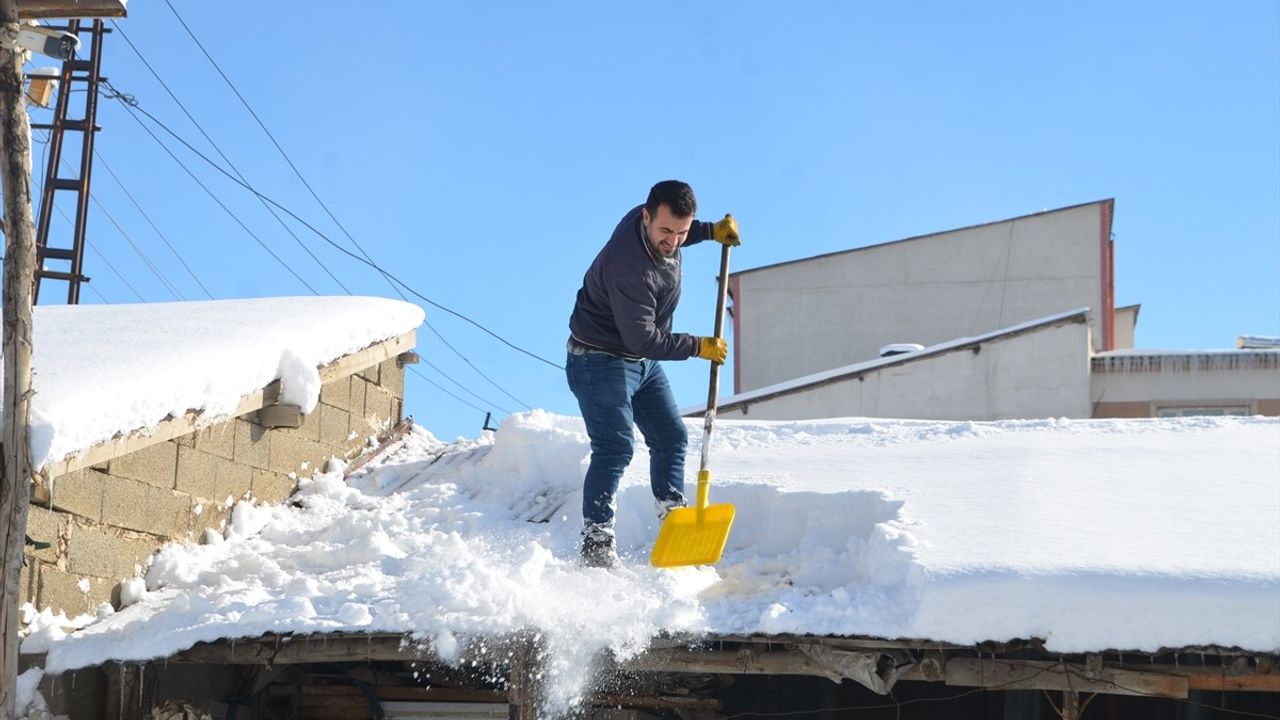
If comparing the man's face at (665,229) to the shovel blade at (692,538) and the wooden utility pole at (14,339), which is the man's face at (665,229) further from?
the wooden utility pole at (14,339)

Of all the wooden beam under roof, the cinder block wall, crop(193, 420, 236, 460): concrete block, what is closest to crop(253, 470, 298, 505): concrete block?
the cinder block wall

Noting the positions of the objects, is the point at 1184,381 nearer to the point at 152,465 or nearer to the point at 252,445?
the point at 252,445

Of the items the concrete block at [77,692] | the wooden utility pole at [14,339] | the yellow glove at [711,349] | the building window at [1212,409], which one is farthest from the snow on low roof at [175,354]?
the building window at [1212,409]

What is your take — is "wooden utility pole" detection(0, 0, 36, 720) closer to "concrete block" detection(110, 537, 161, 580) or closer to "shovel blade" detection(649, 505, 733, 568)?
"concrete block" detection(110, 537, 161, 580)

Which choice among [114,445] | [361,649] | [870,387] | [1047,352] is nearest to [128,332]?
[114,445]

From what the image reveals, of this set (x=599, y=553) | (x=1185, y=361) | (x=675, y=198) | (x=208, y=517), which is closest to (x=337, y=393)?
(x=208, y=517)

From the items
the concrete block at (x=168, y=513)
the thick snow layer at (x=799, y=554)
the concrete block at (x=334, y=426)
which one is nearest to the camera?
the thick snow layer at (x=799, y=554)

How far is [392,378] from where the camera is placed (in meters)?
9.45

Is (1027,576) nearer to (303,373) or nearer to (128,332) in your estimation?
(303,373)

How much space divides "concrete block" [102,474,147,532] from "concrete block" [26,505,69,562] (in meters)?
0.28

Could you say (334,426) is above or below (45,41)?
below

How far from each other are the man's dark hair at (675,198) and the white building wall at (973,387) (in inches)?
398

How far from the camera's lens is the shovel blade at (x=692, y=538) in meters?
5.89

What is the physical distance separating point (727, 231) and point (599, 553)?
63.0 inches
